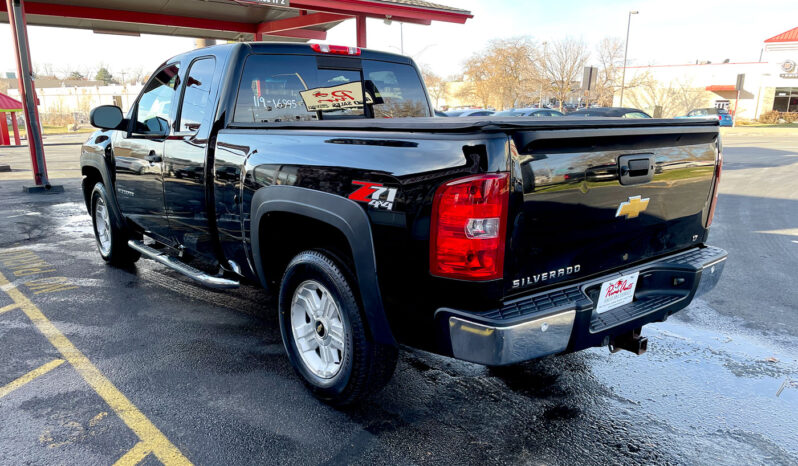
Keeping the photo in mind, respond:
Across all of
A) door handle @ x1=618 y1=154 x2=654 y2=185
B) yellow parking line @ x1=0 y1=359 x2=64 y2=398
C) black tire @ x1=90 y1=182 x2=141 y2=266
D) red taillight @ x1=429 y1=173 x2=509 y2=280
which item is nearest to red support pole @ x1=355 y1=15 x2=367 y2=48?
black tire @ x1=90 y1=182 x2=141 y2=266

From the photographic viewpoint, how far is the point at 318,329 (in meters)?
2.98

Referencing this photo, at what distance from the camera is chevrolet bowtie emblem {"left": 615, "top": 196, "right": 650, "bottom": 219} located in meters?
2.56

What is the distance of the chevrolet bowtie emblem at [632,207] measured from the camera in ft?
8.41

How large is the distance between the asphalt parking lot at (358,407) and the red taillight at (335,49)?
83.3 inches

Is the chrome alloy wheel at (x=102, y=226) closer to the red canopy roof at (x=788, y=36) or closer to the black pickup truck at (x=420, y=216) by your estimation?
the black pickup truck at (x=420, y=216)

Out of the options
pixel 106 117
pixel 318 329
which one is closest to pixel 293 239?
pixel 318 329

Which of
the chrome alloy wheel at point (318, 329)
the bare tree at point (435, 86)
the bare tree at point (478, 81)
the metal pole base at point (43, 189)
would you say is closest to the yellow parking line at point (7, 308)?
the chrome alloy wheel at point (318, 329)

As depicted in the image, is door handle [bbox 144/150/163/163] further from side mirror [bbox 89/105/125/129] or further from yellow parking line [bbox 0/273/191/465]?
yellow parking line [bbox 0/273/191/465]

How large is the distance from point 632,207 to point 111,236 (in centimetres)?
483

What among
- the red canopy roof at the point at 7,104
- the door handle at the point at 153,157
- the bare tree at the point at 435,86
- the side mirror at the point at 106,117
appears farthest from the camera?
the bare tree at the point at 435,86

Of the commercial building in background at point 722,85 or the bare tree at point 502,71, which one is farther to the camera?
the bare tree at point 502,71

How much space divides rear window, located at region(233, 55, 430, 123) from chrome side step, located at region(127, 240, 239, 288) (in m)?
1.10

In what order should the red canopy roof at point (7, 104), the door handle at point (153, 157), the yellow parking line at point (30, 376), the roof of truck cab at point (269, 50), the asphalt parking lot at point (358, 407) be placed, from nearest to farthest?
the asphalt parking lot at point (358, 407) → the yellow parking line at point (30, 376) → the roof of truck cab at point (269, 50) → the door handle at point (153, 157) → the red canopy roof at point (7, 104)

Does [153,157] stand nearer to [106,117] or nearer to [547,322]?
[106,117]
